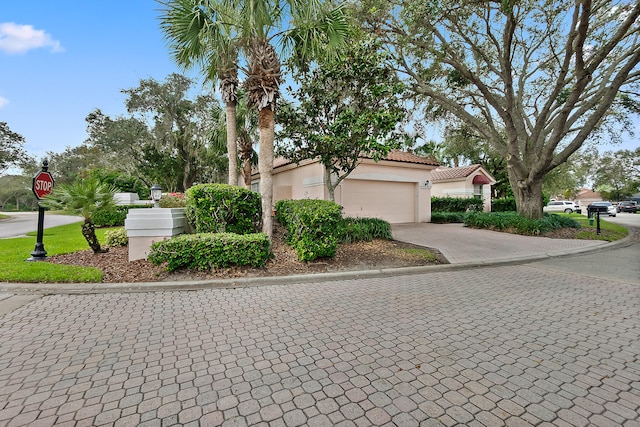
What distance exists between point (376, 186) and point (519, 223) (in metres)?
6.73

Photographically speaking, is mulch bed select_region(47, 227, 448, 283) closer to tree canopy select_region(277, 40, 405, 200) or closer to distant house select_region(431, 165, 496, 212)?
tree canopy select_region(277, 40, 405, 200)

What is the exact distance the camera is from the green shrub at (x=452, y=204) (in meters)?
20.9

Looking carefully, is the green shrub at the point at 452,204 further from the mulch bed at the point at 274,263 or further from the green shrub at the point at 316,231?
the green shrub at the point at 316,231

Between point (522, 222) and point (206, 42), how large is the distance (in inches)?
555

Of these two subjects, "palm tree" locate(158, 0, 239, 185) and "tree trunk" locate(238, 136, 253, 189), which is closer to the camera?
"palm tree" locate(158, 0, 239, 185)

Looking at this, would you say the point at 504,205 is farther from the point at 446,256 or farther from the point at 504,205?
the point at 446,256

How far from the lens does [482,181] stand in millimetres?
23266

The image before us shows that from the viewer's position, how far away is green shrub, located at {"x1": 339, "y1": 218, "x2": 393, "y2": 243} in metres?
9.20

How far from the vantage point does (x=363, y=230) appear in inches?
376

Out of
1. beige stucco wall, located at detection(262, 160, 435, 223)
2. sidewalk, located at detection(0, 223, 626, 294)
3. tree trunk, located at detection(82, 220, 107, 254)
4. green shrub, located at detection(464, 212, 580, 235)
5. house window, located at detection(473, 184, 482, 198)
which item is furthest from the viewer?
house window, located at detection(473, 184, 482, 198)

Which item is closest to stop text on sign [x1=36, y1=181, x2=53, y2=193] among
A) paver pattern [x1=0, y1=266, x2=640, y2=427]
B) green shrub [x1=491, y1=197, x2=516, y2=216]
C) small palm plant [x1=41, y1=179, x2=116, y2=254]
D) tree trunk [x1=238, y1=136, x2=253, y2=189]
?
small palm plant [x1=41, y1=179, x2=116, y2=254]

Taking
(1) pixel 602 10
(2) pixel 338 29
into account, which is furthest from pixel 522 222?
(2) pixel 338 29

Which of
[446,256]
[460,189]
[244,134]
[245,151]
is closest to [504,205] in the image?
[460,189]

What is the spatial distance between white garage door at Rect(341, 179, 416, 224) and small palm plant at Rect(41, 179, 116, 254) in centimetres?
947
